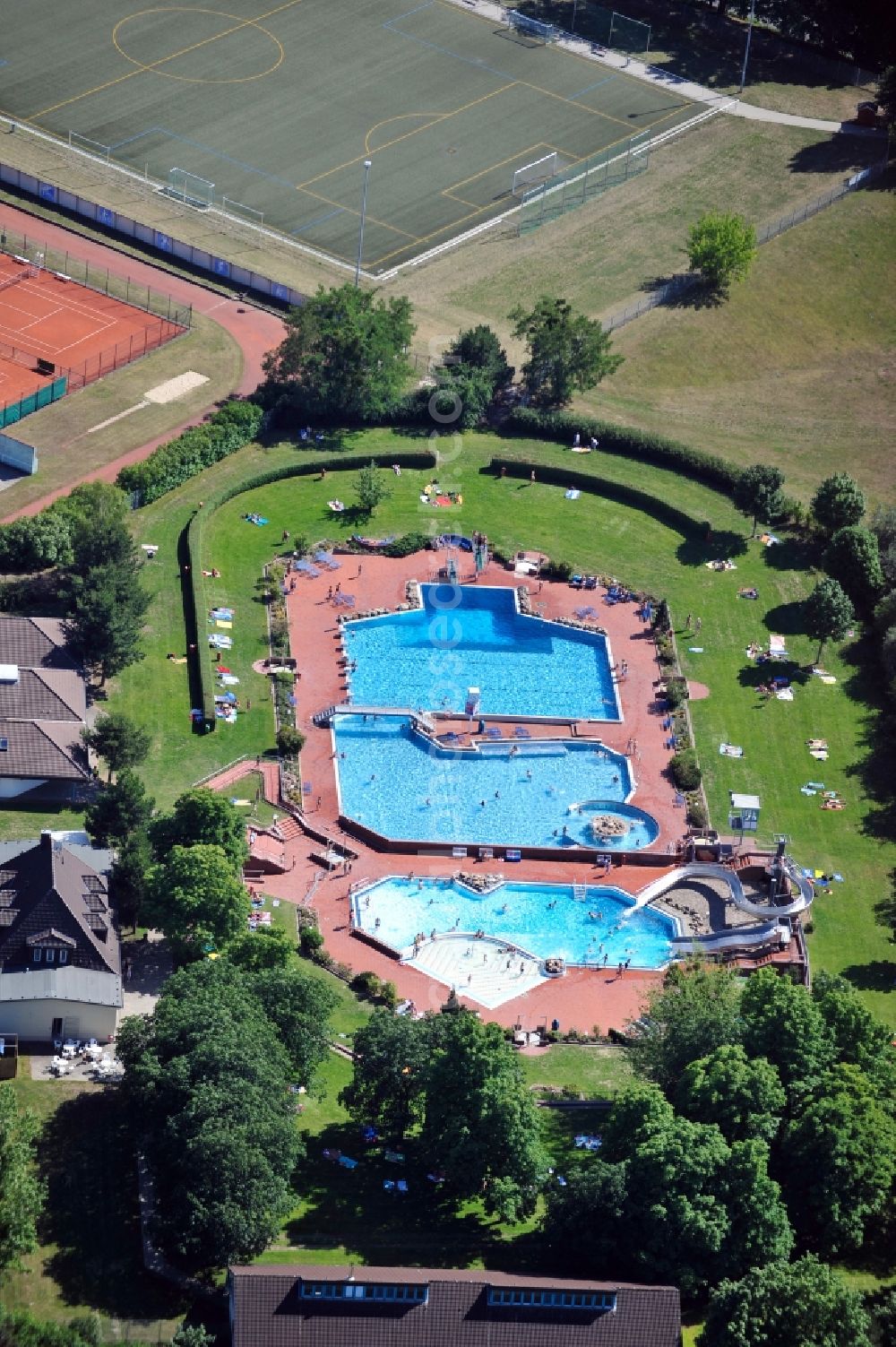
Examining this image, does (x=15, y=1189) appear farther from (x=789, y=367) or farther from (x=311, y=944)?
(x=789, y=367)

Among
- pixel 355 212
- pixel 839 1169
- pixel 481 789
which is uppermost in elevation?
pixel 355 212

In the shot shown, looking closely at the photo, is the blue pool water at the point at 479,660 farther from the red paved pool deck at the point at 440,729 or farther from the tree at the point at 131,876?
the tree at the point at 131,876

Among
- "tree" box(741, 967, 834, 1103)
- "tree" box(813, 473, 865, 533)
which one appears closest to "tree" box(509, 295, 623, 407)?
"tree" box(813, 473, 865, 533)

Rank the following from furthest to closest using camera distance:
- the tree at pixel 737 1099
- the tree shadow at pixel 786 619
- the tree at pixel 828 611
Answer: the tree shadow at pixel 786 619
the tree at pixel 828 611
the tree at pixel 737 1099

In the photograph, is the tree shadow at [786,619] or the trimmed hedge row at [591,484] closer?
the tree shadow at [786,619]

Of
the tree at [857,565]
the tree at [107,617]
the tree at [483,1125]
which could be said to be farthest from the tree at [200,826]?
the tree at [857,565]

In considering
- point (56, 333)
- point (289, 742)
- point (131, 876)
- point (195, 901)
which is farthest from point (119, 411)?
point (195, 901)

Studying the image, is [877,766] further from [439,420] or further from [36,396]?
[36,396]
